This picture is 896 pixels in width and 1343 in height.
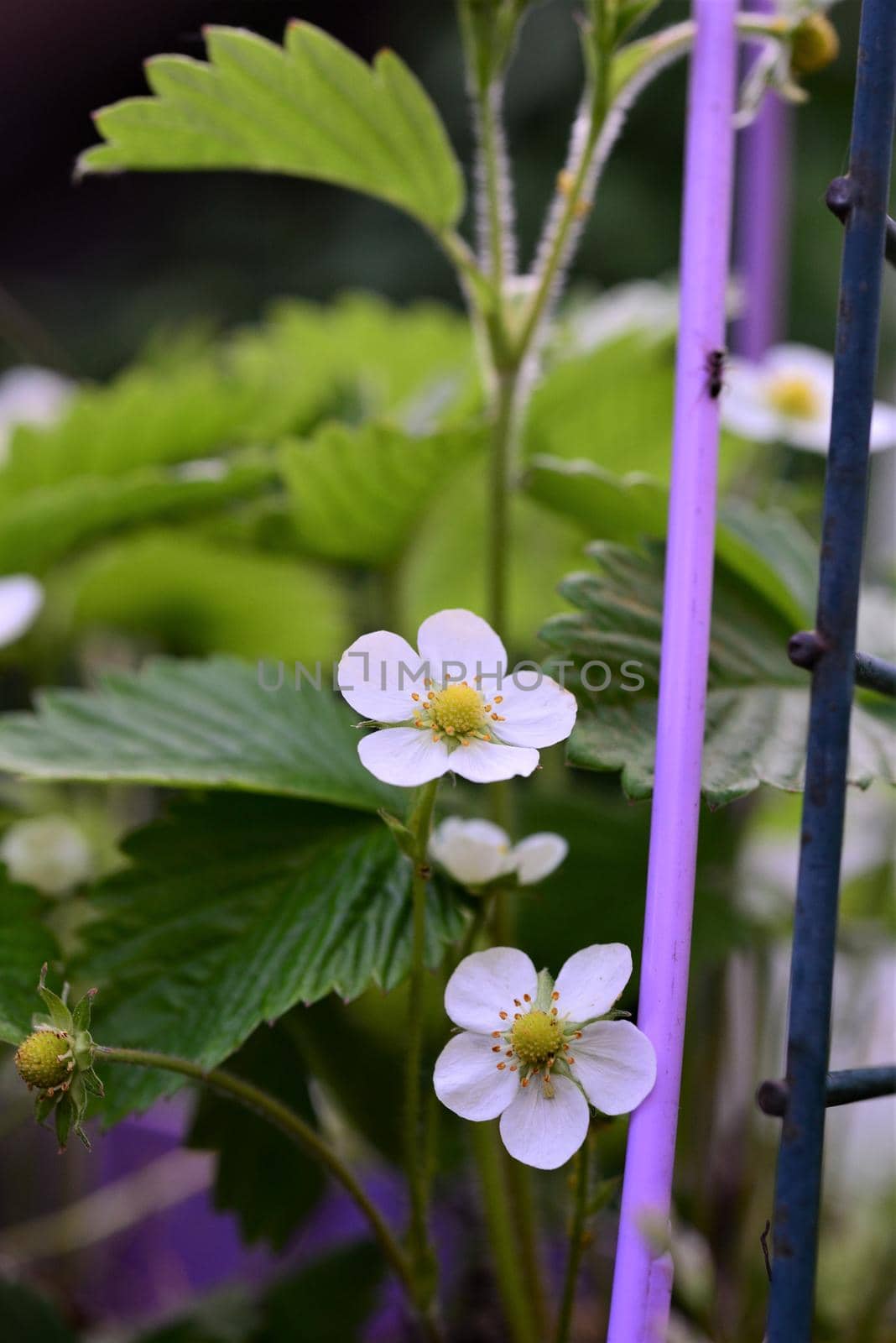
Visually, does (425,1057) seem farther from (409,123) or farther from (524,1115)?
(409,123)

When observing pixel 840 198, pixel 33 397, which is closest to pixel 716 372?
pixel 840 198

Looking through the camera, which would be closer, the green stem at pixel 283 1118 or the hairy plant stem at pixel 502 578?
the green stem at pixel 283 1118

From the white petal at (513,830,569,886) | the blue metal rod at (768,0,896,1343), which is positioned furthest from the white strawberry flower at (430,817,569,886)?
the blue metal rod at (768,0,896,1343)

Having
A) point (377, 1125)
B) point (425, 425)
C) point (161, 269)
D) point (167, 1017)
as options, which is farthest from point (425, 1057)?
point (161, 269)

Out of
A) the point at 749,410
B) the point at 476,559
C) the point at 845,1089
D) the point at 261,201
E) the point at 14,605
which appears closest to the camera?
the point at 845,1089

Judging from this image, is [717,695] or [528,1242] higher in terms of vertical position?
[717,695]

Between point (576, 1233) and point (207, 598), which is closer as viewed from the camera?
point (576, 1233)

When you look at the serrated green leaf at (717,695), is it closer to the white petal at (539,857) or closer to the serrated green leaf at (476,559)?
the white petal at (539,857)

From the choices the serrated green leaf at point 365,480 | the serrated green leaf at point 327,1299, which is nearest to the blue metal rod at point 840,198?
the serrated green leaf at point 365,480

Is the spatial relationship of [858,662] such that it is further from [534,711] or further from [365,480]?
[365,480]

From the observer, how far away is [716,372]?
29 cm

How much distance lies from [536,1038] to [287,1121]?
0.08 m

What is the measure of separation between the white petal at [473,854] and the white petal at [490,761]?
0.19 feet

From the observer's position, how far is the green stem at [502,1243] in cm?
37
